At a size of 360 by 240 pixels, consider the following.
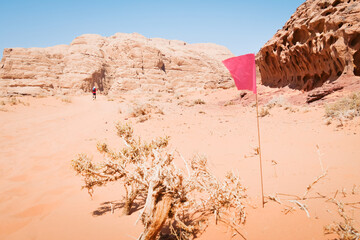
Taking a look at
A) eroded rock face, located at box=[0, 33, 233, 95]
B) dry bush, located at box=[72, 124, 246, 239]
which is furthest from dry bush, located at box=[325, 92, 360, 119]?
eroded rock face, located at box=[0, 33, 233, 95]

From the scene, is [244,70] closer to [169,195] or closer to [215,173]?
[169,195]

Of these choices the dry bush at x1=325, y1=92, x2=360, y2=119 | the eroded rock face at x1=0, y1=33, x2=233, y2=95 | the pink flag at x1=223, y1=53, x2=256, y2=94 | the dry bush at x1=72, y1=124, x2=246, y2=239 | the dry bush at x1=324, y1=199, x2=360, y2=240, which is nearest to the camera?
the dry bush at x1=324, y1=199, x2=360, y2=240

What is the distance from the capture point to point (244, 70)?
280cm

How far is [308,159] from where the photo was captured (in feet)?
13.5

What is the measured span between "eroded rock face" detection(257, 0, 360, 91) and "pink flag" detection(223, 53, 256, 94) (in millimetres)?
10022

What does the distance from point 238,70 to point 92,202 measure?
126 inches

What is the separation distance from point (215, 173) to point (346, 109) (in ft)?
17.5

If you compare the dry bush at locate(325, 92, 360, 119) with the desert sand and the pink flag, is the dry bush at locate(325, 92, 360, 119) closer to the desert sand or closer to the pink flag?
the desert sand

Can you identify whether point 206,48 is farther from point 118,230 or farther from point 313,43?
point 118,230

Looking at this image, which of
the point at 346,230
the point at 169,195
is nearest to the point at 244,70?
the point at 169,195

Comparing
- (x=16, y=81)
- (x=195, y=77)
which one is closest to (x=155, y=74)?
(x=195, y=77)

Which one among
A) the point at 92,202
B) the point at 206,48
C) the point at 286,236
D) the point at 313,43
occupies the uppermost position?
the point at 206,48

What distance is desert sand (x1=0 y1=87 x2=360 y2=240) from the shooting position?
89.4 inches

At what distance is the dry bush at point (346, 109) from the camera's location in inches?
235
